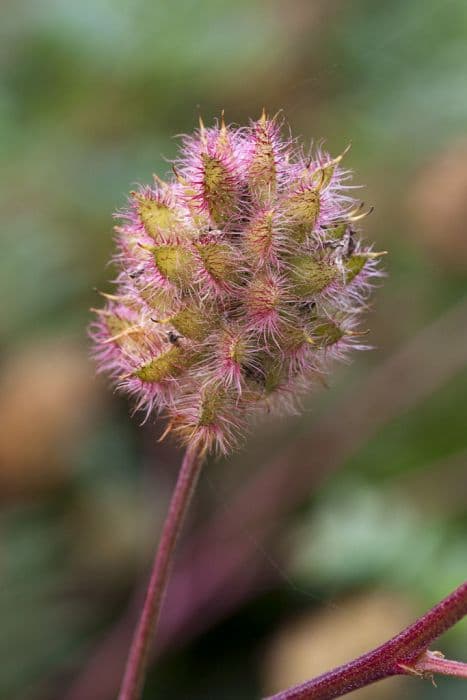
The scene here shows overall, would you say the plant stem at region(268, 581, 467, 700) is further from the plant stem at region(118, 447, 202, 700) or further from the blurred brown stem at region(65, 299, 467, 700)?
the blurred brown stem at region(65, 299, 467, 700)

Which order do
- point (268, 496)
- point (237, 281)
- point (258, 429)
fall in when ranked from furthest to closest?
point (258, 429) < point (268, 496) < point (237, 281)

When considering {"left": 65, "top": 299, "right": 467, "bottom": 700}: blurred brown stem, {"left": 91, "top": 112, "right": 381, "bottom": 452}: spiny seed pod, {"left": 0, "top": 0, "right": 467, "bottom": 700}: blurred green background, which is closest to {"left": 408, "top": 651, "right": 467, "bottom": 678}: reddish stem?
{"left": 91, "top": 112, "right": 381, "bottom": 452}: spiny seed pod

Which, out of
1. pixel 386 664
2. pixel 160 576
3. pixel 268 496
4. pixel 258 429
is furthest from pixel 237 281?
pixel 258 429

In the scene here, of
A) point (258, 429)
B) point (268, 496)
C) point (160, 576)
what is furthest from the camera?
point (258, 429)

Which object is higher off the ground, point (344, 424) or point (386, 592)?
point (344, 424)

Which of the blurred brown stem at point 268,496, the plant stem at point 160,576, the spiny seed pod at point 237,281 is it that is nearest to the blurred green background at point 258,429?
the blurred brown stem at point 268,496

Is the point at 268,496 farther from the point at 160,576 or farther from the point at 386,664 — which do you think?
the point at 386,664

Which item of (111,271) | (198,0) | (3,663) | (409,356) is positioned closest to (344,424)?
(409,356)

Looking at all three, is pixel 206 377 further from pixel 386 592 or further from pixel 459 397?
pixel 459 397
